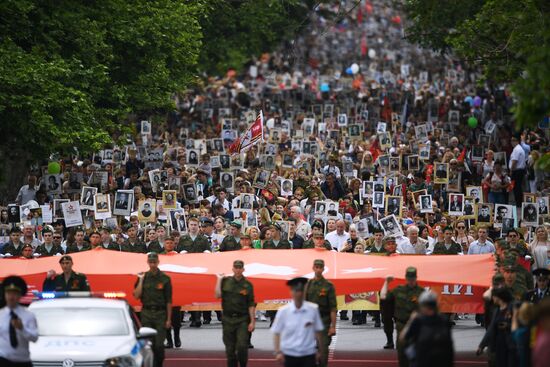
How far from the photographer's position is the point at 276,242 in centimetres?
2883

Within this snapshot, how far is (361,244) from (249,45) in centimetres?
3071

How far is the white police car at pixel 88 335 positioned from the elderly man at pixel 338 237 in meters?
9.71

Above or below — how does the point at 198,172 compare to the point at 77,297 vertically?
above

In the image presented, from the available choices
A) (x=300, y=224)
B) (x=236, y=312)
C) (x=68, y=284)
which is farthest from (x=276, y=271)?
(x=300, y=224)

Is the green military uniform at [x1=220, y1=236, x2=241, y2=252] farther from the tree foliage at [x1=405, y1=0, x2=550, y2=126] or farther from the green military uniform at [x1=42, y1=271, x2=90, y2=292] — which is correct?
the tree foliage at [x1=405, y1=0, x2=550, y2=126]

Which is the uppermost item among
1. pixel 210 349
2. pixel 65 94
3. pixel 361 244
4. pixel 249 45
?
pixel 249 45

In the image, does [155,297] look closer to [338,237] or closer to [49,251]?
[49,251]

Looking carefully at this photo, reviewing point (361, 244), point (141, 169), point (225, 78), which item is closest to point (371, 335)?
point (361, 244)

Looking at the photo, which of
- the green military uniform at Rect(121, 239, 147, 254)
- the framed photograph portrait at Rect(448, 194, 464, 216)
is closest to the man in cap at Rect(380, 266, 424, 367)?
the green military uniform at Rect(121, 239, 147, 254)

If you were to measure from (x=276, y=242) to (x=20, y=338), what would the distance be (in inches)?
421

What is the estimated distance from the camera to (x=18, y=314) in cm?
1864

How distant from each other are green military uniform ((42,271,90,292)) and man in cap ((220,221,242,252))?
4924mm

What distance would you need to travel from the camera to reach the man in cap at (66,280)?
78.0 feet

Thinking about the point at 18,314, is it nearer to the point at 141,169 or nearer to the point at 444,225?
the point at 444,225
